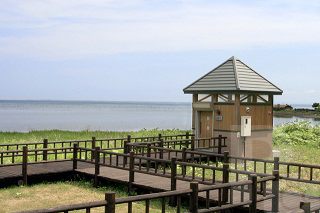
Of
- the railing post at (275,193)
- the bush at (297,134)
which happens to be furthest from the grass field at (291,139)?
the railing post at (275,193)

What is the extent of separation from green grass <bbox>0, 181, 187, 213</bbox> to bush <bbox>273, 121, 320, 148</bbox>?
609 inches

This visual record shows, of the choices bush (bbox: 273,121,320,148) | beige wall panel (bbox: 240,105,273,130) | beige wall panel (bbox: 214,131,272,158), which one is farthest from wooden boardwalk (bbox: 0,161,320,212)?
bush (bbox: 273,121,320,148)

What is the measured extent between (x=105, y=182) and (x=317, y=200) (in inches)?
257

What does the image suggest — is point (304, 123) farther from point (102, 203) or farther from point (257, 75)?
point (102, 203)

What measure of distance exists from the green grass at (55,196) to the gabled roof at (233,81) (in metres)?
8.07

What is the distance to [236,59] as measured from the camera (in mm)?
20375

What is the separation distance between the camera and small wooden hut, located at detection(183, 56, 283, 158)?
18.2 metres

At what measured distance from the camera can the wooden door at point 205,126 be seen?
19.3 meters

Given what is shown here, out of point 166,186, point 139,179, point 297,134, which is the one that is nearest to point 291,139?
point 297,134

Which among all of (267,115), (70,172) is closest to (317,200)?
(70,172)

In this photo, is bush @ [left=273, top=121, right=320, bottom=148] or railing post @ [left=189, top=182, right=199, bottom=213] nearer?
railing post @ [left=189, top=182, right=199, bottom=213]

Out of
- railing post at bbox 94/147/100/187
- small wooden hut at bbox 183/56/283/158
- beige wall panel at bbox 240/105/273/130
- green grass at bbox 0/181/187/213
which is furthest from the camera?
beige wall panel at bbox 240/105/273/130

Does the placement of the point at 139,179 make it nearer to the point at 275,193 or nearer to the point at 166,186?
the point at 166,186

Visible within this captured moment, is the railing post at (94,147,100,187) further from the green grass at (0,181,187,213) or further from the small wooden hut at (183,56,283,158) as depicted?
the small wooden hut at (183,56,283,158)
